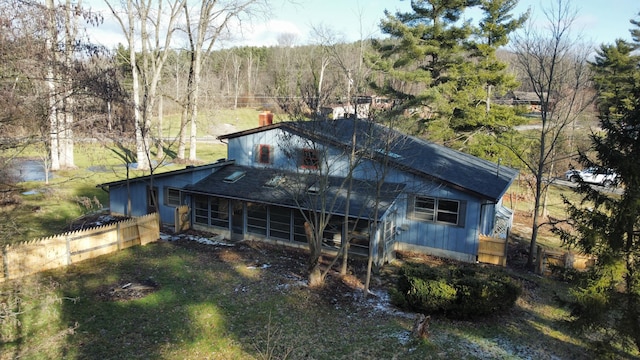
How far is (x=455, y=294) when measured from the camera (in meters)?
13.2

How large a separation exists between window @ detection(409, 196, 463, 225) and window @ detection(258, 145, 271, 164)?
773 centimetres

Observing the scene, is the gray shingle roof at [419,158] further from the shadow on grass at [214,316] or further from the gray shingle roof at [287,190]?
the shadow on grass at [214,316]

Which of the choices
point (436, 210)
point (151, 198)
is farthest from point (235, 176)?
point (436, 210)

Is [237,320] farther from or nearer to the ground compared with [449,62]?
nearer to the ground

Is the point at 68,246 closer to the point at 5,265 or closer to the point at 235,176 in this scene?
the point at 5,265

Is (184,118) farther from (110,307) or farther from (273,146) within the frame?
(110,307)

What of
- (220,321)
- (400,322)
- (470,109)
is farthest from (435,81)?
(220,321)

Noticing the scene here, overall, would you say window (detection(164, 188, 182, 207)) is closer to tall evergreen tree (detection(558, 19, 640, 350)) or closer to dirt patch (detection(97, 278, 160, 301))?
dirt patch (detection(97, 278, 160, 301))

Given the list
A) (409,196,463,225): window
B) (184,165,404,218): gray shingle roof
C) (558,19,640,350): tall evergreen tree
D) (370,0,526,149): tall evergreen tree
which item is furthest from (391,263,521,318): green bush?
(370,0,526,149): tall evergreen tree

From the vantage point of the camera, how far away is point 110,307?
43.0ft

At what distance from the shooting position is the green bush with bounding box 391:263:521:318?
1317 centimetres

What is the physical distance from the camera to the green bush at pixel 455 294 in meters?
13.2

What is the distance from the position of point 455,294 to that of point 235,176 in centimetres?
1269

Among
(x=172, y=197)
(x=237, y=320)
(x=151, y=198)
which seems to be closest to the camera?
(x=237, y=320)
